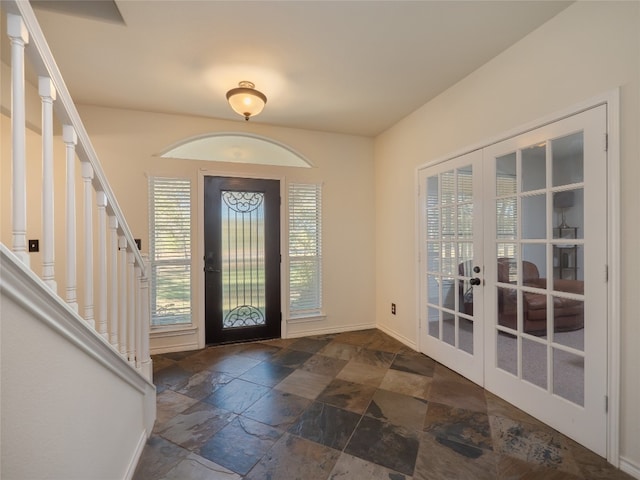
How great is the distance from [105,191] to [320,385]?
2149mm

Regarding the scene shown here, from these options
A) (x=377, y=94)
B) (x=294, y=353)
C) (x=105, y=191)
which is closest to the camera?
(x=105, y=191)

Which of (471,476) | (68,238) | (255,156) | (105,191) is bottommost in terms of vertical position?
(471,476)

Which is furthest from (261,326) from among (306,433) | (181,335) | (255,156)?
(255,156)

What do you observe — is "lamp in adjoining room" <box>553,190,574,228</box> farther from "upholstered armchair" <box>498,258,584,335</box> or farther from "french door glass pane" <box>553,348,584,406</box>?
"french door glass pane" <box>553,348,584,406</box>

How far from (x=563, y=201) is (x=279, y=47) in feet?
7.35

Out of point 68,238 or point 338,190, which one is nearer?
point 68,238

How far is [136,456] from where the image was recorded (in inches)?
66.2

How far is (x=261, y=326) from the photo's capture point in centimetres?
372

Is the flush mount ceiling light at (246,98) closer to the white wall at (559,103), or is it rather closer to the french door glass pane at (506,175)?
the white wall at (559,103)

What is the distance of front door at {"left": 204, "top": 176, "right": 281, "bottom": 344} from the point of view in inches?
138

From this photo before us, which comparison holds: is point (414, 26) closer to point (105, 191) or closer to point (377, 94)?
point (377, 94)

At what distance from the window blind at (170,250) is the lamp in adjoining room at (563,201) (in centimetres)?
337

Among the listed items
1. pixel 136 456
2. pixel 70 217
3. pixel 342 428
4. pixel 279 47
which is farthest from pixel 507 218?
pixel 136 456

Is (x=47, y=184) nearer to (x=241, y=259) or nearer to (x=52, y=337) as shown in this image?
(x=52, y=337)
